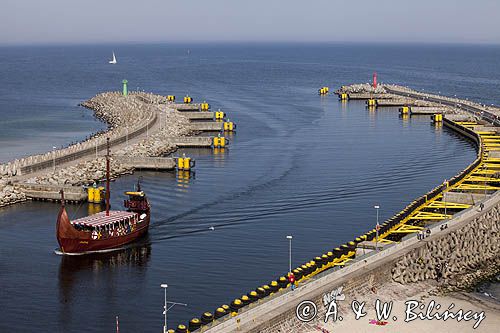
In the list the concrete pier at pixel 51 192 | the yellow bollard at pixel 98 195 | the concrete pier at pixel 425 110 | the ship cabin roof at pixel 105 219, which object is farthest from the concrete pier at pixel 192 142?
the concrete pier at pixel 425 110

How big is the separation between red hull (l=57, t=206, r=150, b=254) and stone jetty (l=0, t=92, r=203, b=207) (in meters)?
17.9

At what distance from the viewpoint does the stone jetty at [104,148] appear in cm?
8844

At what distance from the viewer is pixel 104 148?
106938 mm

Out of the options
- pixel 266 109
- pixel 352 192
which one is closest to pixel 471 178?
pixel 352 192

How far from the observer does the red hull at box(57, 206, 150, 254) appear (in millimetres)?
64500

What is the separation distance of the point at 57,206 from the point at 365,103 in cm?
11036

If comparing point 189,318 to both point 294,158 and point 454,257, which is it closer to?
point 454,257

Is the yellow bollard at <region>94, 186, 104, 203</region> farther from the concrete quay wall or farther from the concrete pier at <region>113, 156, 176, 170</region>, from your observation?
the concrete quay wall

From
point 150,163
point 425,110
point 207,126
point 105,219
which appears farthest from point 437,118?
point 105,219

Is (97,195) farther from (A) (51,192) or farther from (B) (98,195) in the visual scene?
(A) (51,192)

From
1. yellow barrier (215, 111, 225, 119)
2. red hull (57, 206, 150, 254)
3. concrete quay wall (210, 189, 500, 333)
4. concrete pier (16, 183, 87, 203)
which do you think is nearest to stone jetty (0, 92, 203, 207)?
concrete pier (16, 183, 87, 203)

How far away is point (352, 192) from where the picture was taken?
85.8 meters

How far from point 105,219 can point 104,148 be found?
3893 cm

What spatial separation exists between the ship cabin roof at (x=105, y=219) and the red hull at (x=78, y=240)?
1408 millimetres
